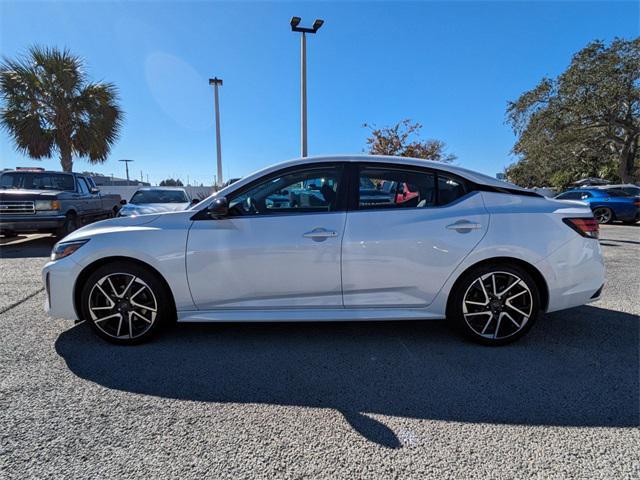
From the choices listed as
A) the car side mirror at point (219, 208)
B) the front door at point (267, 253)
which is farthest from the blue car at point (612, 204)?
the car side mirror at point (219, 208)

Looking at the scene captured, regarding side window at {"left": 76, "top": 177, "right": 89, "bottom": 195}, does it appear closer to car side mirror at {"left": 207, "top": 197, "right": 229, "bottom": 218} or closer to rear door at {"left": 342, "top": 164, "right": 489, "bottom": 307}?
car side mirror at {"left": 207, "top": 197, "right": 229, "bottom": 218}

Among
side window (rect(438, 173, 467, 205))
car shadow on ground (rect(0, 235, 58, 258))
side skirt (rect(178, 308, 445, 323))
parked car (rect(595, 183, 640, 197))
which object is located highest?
parked car (rect(595, 183, 640, 197))

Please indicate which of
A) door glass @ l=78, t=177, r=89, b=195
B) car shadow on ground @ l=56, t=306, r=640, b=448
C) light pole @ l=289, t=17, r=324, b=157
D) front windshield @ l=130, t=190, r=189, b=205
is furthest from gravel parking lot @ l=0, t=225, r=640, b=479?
light pole @ l=289, t=17, r=324, b=157

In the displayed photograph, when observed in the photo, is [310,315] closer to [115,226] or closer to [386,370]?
[386,370]

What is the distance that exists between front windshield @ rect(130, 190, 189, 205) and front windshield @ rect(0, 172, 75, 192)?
1.52 meters

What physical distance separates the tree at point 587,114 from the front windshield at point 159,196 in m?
25.5

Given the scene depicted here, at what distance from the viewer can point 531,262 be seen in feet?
9.45

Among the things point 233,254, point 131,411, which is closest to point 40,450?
point 131,411

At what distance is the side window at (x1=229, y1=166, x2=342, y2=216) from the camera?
9.70 ft

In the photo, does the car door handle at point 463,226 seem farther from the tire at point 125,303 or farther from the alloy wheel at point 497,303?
the tire at point 125,303

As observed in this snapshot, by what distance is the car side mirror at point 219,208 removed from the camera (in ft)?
9.27

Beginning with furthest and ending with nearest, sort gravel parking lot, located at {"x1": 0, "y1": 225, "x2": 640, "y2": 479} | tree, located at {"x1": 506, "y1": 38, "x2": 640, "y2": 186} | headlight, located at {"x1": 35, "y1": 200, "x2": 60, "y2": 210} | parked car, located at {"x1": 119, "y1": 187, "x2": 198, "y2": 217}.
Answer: tree, located at {"x1": 506, "y1": 38, "x2": 640, "y2": 186} → parked car, located at {"x1": 119, "y1": 187, "x2": 198, "y2": 217} → headlight, located at {"x1": 35, "y1": 200, "x2": 60, "y2": 210} → gravel parking lot, located at {"x1": 0, "y1": 225, "x2": 640, "y2": 479}

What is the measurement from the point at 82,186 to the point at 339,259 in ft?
30.6

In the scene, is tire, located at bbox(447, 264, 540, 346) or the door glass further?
the door glass
